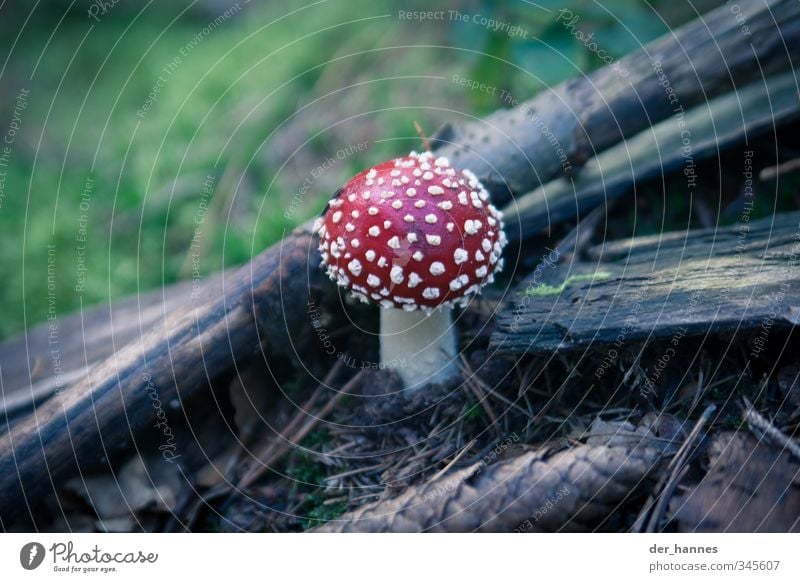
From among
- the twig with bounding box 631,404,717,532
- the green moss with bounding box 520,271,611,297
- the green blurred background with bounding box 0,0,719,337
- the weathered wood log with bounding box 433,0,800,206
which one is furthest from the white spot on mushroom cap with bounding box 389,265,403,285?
the green blurred background with bounding box 0,0,719,337

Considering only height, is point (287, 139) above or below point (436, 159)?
above

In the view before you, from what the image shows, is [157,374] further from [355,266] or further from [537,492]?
[537,492]

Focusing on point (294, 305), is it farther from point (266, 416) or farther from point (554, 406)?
point (554, 406)

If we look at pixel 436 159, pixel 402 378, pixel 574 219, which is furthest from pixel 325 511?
pixel 574 219

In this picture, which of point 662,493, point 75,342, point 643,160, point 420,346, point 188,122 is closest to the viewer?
point 662,493

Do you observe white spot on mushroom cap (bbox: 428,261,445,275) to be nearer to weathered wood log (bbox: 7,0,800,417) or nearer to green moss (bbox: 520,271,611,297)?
green moss (bbox: 520,271,611,297)

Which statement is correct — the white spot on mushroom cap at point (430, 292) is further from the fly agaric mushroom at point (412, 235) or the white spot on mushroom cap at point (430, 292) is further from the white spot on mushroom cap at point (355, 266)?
the white spot on mushroom cap at point (355, 266)

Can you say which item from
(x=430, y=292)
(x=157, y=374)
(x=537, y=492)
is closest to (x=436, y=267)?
(x=430, y=292)
